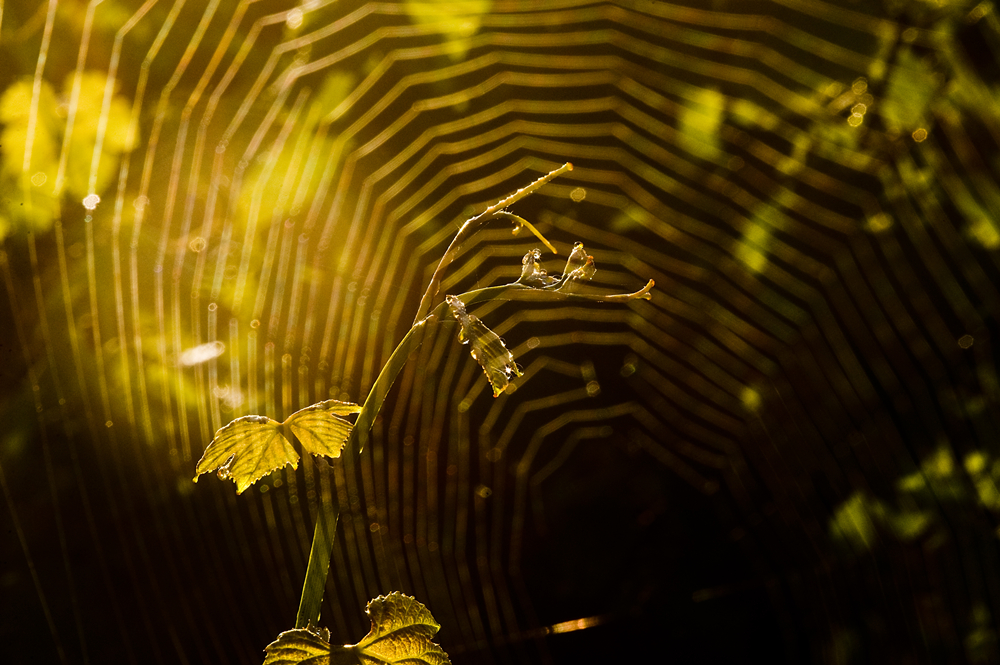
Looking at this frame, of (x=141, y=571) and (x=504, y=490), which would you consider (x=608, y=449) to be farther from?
(x=141, y=571)

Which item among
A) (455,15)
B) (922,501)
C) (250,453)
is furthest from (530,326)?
(250,453)

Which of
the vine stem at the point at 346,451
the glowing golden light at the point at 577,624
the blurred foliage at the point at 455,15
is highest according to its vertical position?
the blurred foliage at the point at 455,15

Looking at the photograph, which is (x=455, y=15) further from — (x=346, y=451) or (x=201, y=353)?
(x=346, y=451)

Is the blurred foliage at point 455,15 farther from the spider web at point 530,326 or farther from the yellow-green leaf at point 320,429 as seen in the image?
the yellow-green leaf at point 320,429

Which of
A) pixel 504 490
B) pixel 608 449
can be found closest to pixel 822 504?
pixel 608 449

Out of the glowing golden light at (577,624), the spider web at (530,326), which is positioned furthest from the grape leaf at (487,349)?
the glowing golden light at (577,624)

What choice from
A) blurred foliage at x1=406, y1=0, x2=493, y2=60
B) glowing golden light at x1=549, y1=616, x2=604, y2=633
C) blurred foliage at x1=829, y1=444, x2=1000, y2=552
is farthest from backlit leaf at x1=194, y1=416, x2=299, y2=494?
blurred foliage at x1=829, y1=444, x2=1000, y2=552
